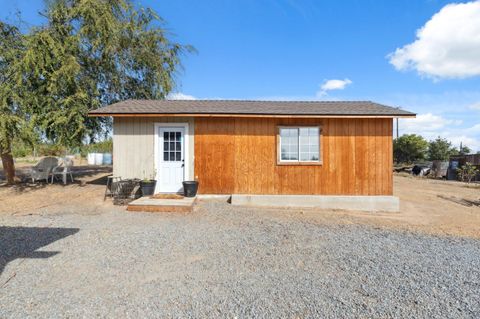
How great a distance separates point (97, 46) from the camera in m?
11.5

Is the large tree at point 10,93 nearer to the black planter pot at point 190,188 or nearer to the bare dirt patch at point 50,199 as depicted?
the bare dirt patch at point 50,199

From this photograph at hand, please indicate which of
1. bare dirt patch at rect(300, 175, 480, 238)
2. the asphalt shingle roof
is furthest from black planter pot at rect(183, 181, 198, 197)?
bare dirt patch at rect(300, 175, 480, 238)

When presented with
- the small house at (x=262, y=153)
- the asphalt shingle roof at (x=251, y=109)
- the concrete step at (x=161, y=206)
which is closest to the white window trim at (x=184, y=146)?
the small house at (x=262, y=153)

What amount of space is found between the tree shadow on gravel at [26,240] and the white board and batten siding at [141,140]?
3535mm

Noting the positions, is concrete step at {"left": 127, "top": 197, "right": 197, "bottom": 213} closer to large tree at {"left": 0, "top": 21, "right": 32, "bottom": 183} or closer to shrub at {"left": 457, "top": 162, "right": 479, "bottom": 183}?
large tree at {"left": 0, "top": 21, "right": 32, "bottom": 183}

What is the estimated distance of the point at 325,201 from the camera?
8.45 meters

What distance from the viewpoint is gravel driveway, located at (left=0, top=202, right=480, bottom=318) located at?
276 centimetres

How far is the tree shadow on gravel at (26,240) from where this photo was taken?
13.4 ft

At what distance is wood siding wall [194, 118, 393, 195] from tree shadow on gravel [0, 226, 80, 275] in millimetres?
4180

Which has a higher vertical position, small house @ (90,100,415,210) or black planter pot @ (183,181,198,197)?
small house @ (90,100,415,210)

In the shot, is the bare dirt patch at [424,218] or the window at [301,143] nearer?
the bare dirt patch at [424,218]

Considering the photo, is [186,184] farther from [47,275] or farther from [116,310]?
[116,310]

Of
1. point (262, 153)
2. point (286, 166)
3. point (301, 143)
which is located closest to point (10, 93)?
point (262, 153)

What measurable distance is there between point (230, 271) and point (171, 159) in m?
5.80
